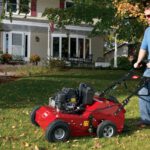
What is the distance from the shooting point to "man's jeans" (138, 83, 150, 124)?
8.76 meters

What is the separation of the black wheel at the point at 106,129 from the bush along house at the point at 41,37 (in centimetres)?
2664

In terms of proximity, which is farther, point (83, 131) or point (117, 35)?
point (117, 35)

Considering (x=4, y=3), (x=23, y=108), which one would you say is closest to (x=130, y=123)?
(x=23, y=108)

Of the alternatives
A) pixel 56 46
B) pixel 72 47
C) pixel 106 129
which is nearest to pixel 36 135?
pixel 106 129

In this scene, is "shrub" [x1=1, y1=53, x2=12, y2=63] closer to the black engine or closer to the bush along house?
the bush along house

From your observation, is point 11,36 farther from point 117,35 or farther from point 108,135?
point 108,135

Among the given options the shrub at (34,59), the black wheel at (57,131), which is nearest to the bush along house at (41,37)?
the shrub at (34,59)

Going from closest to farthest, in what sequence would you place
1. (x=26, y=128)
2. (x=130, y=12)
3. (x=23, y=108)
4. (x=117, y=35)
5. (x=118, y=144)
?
(x=118, y=144) → (x=26, y=128) → (x=23, y=108) → (x=130, y=12) → (x=117, y=35)

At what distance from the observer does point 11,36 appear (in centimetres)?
3691

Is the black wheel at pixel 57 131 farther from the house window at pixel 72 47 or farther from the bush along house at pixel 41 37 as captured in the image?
the house window at pixel 72 47

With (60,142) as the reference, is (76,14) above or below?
above

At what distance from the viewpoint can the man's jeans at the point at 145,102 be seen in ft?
28.8

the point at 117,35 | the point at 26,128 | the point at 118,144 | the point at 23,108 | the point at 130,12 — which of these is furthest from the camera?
the point at 117,35

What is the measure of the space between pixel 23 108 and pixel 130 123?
284cm
